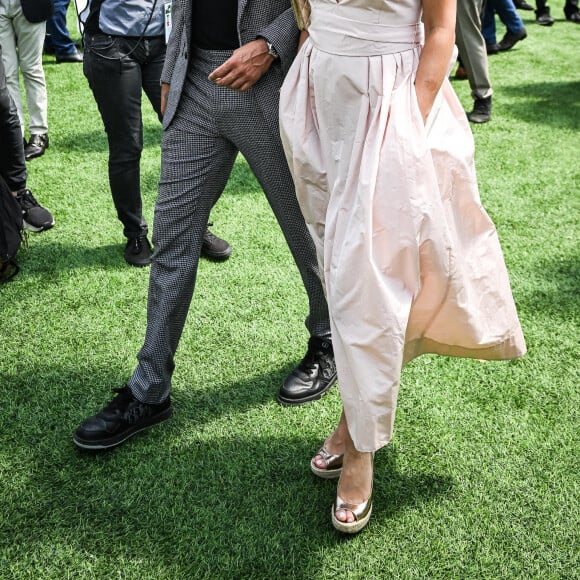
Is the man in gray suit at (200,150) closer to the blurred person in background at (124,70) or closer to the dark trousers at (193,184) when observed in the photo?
the dark trousers at (193,184)

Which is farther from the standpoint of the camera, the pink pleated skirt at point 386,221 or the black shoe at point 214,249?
the black shoe at point 214,249

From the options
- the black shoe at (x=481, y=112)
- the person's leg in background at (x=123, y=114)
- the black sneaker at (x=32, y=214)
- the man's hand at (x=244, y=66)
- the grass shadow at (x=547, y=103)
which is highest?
the man's hand at (x=244, y=66)

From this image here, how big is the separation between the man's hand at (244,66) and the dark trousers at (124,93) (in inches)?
47.9

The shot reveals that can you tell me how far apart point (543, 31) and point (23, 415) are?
840 cm

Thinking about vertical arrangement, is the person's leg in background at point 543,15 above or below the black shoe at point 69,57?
below

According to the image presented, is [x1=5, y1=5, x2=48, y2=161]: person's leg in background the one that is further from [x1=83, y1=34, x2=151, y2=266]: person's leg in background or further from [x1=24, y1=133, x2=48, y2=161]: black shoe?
[x1=83, y1=34, x2=151, y2=266]: person's leg in background

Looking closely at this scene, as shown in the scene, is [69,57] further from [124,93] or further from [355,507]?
[355,507]

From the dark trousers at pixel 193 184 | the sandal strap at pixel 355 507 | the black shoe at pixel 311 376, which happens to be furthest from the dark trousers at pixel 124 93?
the sandal strap at pixel 355 507

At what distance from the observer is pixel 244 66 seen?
7.41ft

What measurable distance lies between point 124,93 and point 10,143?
91cm

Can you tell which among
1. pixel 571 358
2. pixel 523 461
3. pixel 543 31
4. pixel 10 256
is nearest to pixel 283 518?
pixel 523 461

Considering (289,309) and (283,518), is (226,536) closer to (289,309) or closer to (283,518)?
(283,518)

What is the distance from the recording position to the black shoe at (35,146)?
194 inches

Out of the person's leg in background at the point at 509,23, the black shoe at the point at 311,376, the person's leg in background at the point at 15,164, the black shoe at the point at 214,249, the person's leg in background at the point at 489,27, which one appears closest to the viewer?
the black shoe at the point at 311,376
